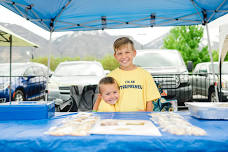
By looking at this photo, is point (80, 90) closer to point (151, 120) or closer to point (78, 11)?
point (78, 11)

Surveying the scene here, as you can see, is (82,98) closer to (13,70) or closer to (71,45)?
(13,70)

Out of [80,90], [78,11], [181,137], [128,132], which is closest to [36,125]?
[128,132]

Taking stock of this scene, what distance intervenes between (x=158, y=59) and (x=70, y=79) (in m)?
2.76

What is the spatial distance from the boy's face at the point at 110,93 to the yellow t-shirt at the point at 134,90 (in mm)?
77

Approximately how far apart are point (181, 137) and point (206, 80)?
6.51 meters

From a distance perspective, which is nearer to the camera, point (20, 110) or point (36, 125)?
point (36, 125)

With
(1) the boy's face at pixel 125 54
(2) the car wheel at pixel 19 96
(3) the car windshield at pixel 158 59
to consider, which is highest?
(3) the car windshield at pixel 158 59

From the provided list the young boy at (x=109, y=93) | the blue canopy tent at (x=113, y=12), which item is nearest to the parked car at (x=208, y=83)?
the blue canopy tent at (x=113, y=12)

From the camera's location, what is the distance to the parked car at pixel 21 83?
6298 mm

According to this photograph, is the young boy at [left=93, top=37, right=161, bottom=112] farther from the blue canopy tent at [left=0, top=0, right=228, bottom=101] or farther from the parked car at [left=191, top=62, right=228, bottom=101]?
the parked car at [left=191, top=62, right=228, bottom=101]

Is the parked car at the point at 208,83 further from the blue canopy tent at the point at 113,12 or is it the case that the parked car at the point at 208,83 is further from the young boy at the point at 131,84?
the young boy at the point at 131,84

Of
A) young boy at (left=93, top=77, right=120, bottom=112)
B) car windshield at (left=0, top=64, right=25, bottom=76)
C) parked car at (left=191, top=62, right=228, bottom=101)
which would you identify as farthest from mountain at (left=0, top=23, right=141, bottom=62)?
young boy at (left=93, top=77, right=120, bottom=112)

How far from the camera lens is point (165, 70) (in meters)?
5.60

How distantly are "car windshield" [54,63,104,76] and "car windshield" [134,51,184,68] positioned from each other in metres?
1.42
